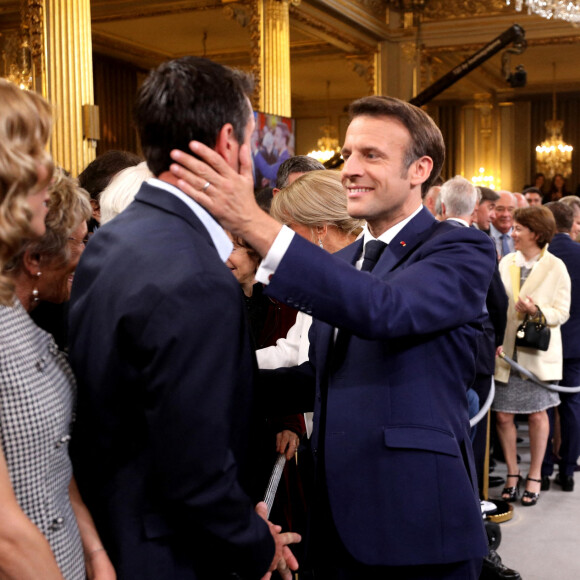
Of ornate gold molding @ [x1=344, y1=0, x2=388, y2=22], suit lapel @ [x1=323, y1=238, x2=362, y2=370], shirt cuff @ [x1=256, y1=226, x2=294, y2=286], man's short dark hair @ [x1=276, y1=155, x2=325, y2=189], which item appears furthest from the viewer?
ornate gold molding @ [x1=344, y1=0, x2=388, y2=22]

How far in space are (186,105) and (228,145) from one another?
0.10m

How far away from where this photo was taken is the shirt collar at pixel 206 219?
134 centimetres

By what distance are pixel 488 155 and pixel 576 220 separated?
957 centimetres

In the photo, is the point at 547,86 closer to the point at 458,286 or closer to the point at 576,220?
the point at 576,220

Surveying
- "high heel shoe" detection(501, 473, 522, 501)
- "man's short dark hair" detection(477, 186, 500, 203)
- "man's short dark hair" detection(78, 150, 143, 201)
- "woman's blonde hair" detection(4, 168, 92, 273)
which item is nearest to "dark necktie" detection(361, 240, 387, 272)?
"woman's blonde hair" detection(4, 168, 92, 273)

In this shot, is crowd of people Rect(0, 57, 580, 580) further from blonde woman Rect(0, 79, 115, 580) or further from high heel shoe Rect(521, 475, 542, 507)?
high heel shoe Rect(521, 475, 542, 507)

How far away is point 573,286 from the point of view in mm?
5289

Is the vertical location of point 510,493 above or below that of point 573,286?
below

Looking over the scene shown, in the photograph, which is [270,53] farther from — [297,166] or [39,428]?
[39,428]

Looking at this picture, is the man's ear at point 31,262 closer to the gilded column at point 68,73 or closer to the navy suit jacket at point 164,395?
the navy suit jacket at point 164,395

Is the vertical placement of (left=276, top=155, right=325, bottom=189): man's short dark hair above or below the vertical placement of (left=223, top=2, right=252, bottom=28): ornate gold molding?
below

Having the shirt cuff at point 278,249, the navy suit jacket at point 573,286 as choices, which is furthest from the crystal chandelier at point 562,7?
the shirt cuff at point 278,249

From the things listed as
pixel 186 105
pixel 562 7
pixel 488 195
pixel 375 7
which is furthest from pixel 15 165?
pixel 375 7

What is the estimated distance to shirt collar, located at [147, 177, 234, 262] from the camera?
4.41 feet
